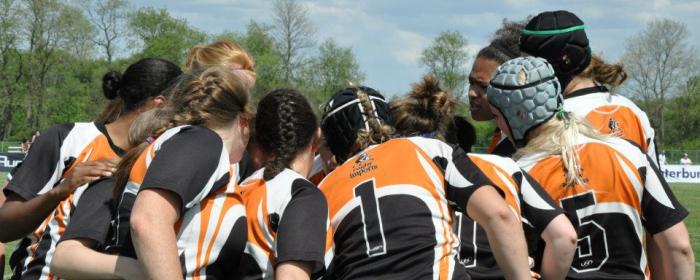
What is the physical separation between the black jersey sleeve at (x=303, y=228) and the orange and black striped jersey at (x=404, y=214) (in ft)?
0.69

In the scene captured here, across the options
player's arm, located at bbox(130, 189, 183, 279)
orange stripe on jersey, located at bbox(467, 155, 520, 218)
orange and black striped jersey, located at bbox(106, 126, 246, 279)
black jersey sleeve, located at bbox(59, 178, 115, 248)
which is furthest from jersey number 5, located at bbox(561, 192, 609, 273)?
black jersey sleeve, located at bbox(59, 178, 115, 248)

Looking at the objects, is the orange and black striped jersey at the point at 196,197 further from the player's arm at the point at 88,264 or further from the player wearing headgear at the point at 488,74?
the player wearing headgear at the point at 488,74

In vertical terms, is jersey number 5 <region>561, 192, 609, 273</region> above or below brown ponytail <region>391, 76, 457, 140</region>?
below

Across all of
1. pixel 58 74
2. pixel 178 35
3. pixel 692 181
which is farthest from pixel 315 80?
pixel 692 181

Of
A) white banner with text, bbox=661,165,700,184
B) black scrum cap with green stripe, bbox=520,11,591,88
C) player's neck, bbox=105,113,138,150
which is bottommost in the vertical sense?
white banner with text, bbox=661,165,700,184

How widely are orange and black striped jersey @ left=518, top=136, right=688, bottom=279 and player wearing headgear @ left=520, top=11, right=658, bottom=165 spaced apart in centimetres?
45

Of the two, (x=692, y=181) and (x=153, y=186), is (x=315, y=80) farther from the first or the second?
(x=153, y=186)

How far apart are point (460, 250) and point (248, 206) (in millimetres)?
911

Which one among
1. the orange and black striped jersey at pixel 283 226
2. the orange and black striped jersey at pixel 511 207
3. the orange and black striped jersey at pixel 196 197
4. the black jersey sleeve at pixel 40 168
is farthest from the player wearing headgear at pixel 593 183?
the black jersey sleeve at pixel 40 168

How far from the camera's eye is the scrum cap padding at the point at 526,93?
130 inches

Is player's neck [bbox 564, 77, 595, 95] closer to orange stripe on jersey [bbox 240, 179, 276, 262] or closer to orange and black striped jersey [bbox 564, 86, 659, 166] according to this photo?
orange and black striped jersey [bbox 564, 86, 659, 166]

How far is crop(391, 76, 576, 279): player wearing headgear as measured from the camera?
3.14 m

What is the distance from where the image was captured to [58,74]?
6294 centimetres

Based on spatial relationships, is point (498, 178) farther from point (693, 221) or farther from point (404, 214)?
point (693, 221)
